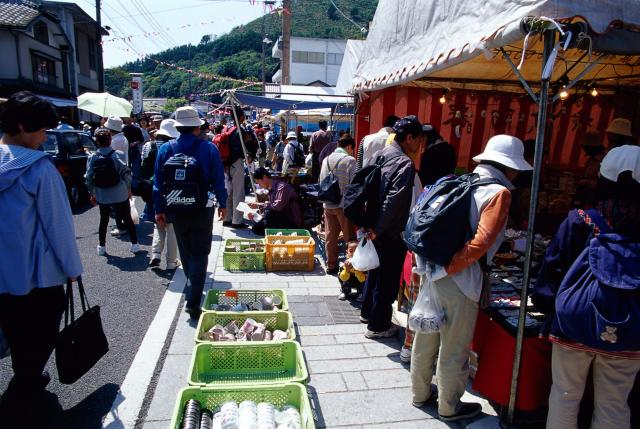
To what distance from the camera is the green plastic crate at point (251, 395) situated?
8.38ft

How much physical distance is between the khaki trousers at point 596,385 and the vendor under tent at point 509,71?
1.01ft

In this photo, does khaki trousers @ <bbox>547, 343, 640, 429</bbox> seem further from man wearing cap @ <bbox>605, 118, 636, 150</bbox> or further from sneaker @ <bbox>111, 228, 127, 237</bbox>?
sneaker @ <bbox>111, 228, 127, 237</bbox>

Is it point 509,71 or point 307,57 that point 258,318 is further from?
point 307,57

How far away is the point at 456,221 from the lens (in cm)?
255

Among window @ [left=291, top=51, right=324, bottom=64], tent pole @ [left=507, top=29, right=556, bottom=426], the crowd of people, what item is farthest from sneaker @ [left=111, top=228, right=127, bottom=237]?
window @ [left=291, top=51, right=324, bottom=64]

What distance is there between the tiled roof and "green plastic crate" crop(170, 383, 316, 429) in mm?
24717

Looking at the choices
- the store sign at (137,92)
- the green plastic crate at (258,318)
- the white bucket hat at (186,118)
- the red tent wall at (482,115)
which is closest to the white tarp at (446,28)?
the red tent wall at (482,115)

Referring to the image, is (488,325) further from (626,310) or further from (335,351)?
(335,351)

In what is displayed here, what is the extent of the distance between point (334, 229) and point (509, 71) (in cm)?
330

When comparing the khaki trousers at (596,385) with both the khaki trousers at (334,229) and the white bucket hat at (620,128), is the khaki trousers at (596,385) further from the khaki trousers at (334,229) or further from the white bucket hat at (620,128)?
the white bucket hat at (620,128)

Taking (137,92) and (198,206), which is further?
(137,92)

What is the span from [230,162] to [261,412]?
228 inches

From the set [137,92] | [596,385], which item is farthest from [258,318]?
[137,92]

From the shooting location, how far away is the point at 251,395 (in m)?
2.66
